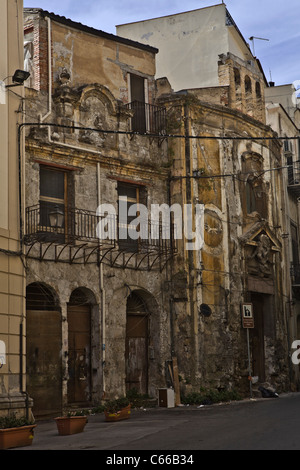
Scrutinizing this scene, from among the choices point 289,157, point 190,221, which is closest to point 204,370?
point 190,221

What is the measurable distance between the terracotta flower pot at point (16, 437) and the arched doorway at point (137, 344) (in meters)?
8.36

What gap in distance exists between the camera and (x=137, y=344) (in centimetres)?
2233

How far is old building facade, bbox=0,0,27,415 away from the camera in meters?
16.0

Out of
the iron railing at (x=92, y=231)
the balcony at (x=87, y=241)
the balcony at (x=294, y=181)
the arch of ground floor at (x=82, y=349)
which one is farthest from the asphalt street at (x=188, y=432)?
the balcony at (x=294, y=181)

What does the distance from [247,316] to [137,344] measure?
161 inches

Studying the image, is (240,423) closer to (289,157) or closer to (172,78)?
(172,78)

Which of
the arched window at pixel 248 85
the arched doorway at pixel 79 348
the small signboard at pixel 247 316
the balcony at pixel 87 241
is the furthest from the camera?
the arched window at pixel 248 85

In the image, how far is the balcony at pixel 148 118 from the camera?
2328 centimetres

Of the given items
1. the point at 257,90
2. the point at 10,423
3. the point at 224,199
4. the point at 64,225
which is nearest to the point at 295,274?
the point at 257,90

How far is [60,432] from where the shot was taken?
592 inches

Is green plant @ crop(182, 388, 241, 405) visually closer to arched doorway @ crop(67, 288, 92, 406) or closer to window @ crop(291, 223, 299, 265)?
arched doorway @ crop(67, 288, 92, 406)

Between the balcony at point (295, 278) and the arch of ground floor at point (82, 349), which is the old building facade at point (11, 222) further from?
the balcony at point (295, 278)
